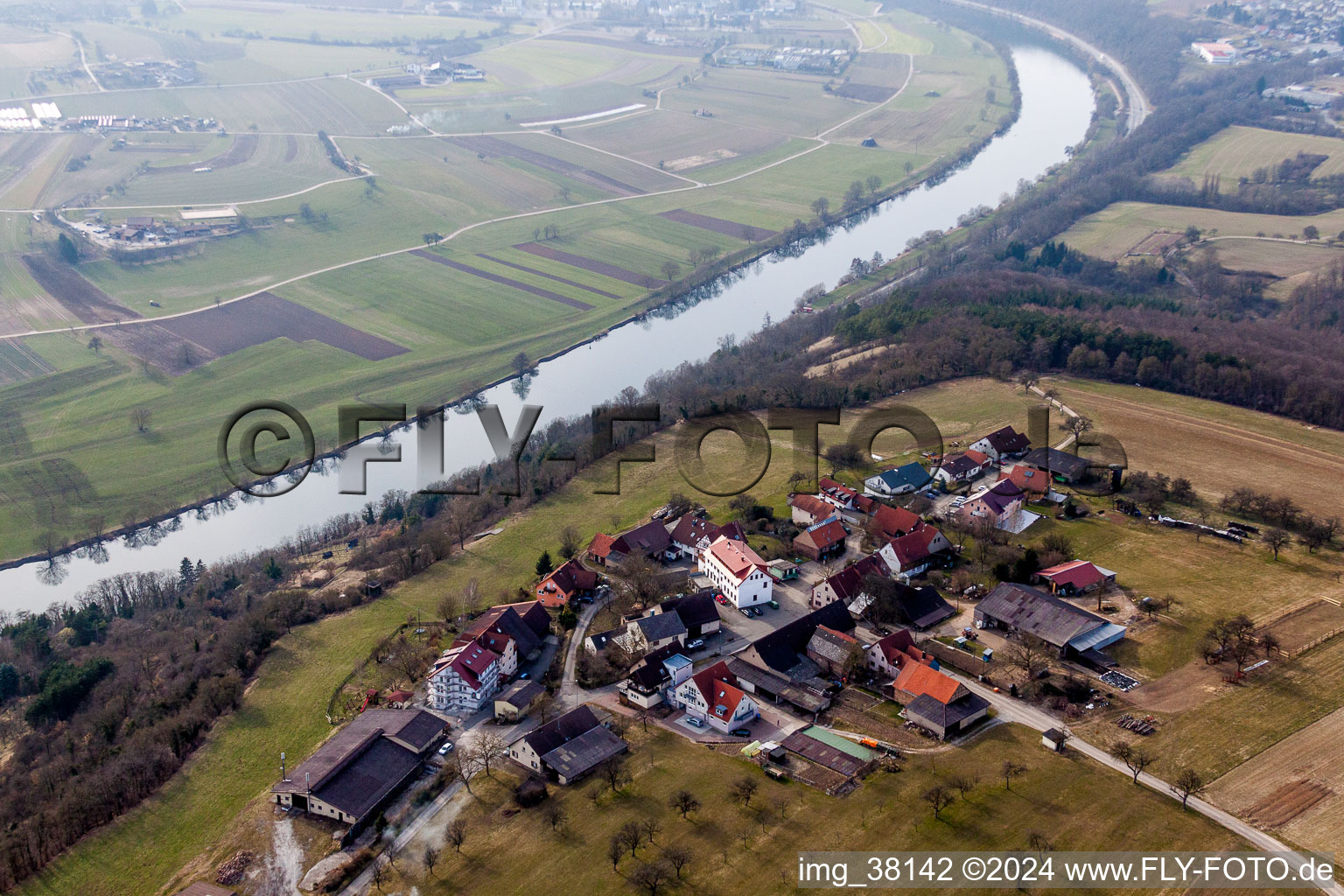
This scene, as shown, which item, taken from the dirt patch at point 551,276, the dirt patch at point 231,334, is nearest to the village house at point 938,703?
the dirt patch at point 231,334

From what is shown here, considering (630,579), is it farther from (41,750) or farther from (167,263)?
(167,263)

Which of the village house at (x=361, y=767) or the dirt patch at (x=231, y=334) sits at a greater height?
the village house at (x=361, y=767)

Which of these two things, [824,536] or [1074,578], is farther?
[824,536]

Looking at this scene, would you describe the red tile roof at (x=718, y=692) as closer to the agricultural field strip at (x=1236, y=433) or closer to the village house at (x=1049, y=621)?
the village house at (x=1049, y=621)

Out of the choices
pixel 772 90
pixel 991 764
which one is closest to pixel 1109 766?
pixel 991 764

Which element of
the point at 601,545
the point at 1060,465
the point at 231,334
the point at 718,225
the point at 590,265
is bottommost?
the point at 231,334

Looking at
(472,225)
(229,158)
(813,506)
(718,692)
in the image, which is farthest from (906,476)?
(229,158)

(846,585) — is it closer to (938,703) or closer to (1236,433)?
(938,703)
